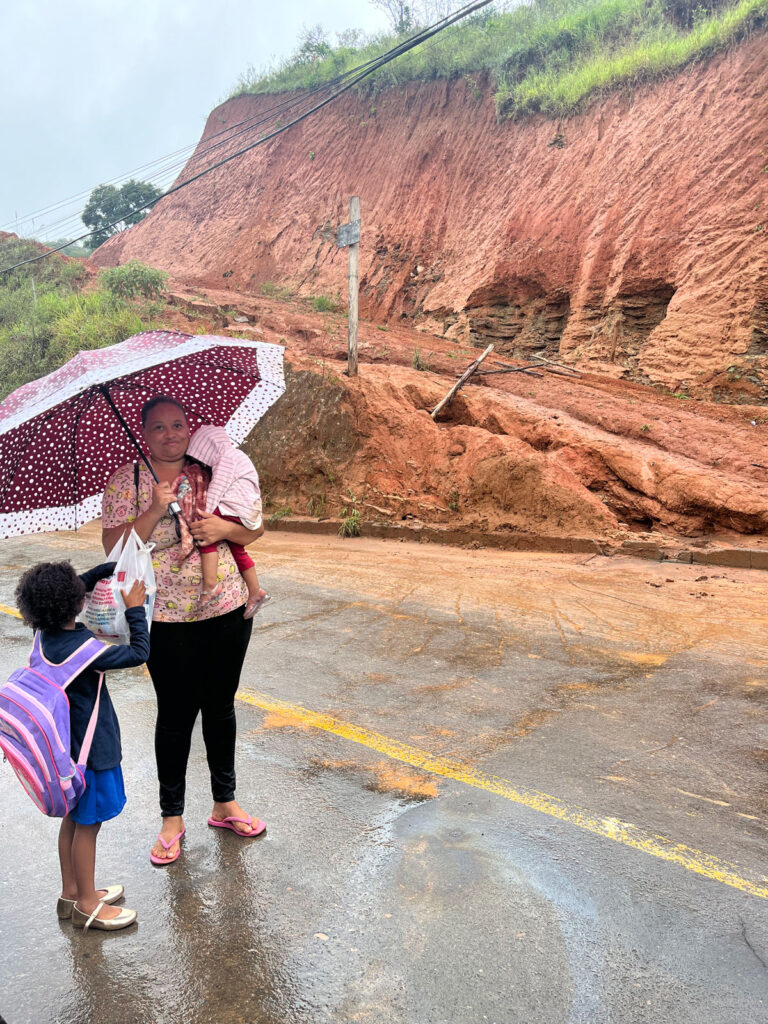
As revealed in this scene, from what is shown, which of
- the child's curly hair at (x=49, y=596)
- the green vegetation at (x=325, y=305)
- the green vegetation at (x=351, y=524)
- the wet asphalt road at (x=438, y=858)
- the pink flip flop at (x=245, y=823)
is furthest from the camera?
the green vegetation at (x=325, y=305)

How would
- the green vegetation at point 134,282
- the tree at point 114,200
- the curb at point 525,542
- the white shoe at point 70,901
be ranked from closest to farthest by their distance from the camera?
the white shoe at point 70,901 → the curb at point 525,542 → the green vegetation at point 134,282 → the tree at point 114,200

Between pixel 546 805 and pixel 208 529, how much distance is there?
2.03 metres

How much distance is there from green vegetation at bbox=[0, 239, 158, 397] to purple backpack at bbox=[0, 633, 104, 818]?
15596 mm

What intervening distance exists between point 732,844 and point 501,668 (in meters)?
Result: 2.39

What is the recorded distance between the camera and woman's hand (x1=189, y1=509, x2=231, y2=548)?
297 cm

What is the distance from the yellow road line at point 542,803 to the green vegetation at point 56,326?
14.3 m

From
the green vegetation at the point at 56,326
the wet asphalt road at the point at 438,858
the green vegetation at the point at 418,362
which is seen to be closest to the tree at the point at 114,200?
the green vegetation at the point at 56,326

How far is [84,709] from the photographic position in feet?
8.58

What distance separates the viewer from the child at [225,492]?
9.91 feet

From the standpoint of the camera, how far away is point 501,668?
5484mm

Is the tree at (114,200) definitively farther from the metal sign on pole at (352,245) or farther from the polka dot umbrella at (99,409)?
the polka dot umbrella at (99,409)

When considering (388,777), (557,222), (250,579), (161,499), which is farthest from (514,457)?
(557,222)

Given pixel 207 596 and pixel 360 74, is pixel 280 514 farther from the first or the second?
pixel 360 74

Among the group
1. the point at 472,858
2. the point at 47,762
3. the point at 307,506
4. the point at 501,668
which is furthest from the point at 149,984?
the point at 307,506
